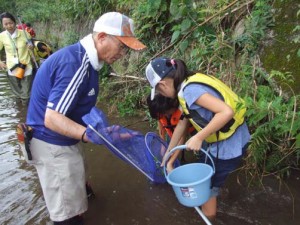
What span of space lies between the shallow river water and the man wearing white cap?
0.67m

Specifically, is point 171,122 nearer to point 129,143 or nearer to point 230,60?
point 129,143

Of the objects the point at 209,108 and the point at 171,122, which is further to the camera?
the point at 171,122

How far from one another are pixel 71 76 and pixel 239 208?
2.04m

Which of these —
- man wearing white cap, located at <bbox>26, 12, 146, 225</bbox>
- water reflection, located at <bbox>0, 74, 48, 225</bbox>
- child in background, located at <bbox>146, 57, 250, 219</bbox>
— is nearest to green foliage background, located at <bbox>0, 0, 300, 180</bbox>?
child in background, located at <bbox>146, 57, 250, 219</bbox>

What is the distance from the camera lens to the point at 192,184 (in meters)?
2.21

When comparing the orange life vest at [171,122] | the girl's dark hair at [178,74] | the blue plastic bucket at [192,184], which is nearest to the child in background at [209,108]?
the girl's dark hair at [178,74]

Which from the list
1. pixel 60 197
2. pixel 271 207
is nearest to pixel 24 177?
pixel 60 197

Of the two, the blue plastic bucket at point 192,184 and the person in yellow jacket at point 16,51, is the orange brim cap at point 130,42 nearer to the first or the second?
the blue plastic bucket at point 192,184

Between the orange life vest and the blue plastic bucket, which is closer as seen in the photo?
the blue plastic bucket

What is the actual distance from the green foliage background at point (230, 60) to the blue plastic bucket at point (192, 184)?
84cm

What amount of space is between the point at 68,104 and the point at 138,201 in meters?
1.59

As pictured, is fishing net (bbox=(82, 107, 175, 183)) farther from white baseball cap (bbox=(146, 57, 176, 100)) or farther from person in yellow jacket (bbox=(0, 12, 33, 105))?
person in yellow jacket (bbox=(0, 12, 33, 105))

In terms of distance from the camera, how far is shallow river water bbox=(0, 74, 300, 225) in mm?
3113

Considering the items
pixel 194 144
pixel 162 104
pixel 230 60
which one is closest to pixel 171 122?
pixel 162 104
